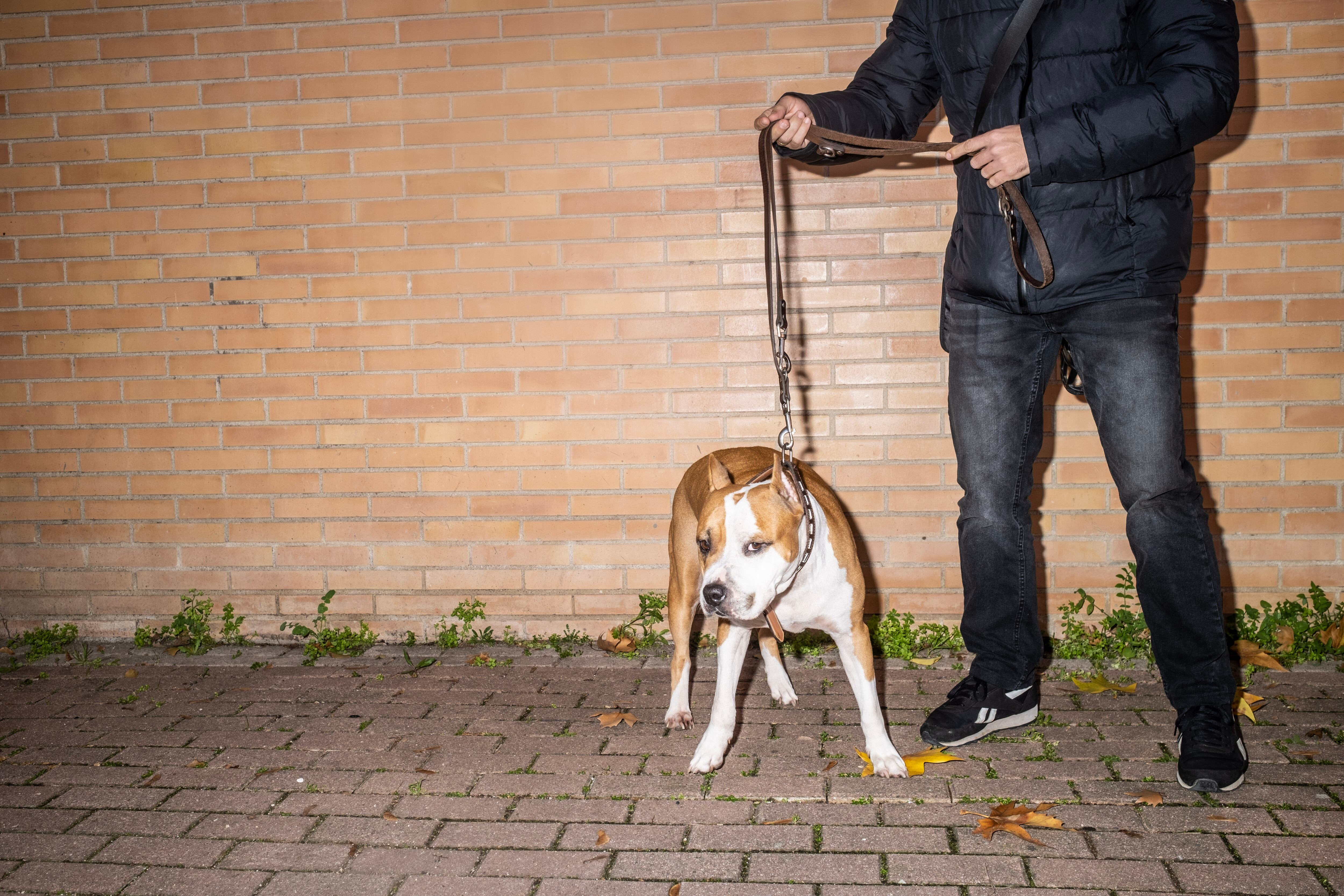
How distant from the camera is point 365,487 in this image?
4766 millimetres

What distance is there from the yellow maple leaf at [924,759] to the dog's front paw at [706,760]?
1.93 feet

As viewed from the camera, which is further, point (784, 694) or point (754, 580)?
point (784, 694)

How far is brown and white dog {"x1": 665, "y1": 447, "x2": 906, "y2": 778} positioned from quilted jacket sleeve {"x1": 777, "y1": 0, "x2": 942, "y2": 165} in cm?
113

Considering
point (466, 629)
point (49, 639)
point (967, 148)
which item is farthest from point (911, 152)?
point (49, 639)

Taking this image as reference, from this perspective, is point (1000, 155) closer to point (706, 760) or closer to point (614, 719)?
point (706, 760)

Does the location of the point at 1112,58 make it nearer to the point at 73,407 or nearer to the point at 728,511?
the point at 728,511

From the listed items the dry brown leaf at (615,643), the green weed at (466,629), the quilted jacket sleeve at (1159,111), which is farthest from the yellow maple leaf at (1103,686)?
the green weed at (466,629)

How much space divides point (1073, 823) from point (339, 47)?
4294 mm

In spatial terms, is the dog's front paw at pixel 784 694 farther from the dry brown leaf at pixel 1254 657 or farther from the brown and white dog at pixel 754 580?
the dry brown leaf at pixel 1254 657

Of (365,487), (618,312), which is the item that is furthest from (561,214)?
(365,487)

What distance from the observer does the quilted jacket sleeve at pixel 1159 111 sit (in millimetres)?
2748

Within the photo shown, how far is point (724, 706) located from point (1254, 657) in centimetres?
233

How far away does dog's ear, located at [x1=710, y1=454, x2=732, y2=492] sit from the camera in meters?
3.28

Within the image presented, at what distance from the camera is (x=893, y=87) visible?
3.45 metres
